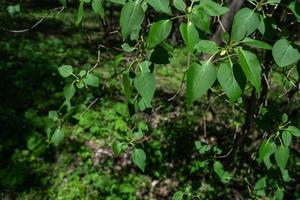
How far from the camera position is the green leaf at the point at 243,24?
1424 millimetres

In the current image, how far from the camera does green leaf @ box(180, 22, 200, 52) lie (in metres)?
1.35

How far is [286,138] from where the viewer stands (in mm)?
1904

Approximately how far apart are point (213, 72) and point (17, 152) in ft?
12.8

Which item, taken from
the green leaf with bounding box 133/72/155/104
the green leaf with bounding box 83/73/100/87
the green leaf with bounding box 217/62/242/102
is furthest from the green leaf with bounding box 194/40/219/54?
the green leaf with bounding box 83/73/100/87

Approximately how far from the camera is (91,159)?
4.86 meters

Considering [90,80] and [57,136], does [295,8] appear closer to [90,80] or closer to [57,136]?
[90,80]

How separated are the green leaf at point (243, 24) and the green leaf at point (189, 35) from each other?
5.4 inches

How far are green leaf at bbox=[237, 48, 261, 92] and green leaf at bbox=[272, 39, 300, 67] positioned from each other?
307 mm

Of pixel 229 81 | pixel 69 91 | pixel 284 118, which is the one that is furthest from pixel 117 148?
pixel 229 81

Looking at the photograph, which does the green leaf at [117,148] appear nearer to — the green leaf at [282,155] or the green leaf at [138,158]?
the green leaf at [138,158]

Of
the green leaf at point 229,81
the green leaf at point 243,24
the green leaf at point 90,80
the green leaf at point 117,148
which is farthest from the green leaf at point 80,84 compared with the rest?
the green leaf at point 229,81

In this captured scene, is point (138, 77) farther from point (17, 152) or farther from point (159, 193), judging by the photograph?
point (17, 152)

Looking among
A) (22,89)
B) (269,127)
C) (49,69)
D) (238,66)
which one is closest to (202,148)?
(269,127)

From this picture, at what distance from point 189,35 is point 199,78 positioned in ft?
0.69
